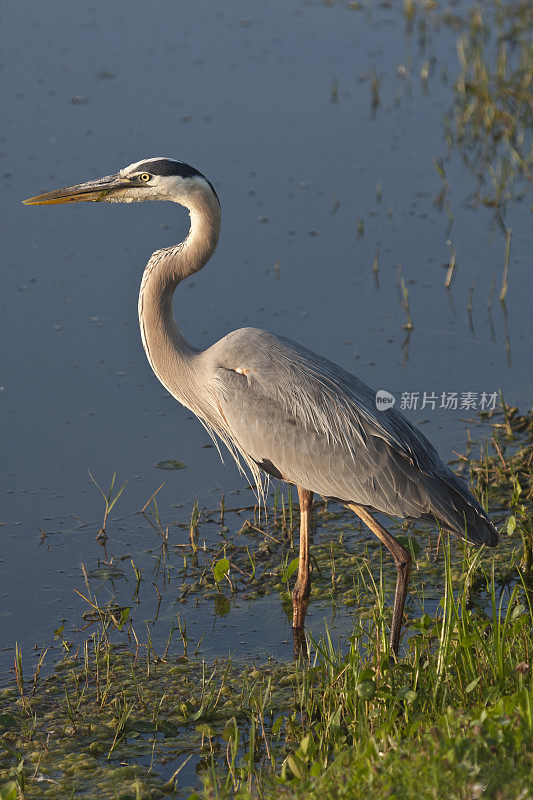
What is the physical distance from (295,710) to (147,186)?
250 centimetres

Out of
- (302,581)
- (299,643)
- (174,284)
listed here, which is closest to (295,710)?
(299,643)

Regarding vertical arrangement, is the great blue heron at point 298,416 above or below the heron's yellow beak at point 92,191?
below

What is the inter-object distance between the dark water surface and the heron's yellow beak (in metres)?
1.72

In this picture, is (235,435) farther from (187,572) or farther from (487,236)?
(487,236)

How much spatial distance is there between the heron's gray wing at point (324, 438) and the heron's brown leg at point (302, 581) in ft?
0.54

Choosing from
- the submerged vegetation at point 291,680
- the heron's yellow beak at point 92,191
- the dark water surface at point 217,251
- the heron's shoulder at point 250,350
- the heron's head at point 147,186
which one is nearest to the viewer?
the submerged vegetation at point 291,680

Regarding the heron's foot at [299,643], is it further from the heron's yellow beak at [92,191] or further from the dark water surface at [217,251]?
the heron's yellow beak at [92,191]

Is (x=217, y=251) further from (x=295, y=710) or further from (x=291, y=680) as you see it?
(x=295, y=710)

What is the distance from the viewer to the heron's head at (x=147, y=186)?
17.1ft

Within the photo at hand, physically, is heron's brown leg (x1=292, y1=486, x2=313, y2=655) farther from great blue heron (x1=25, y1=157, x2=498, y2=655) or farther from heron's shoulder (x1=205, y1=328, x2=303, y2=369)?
heron's shoulder (x1=205, y1=328, x2=303, y2=369)

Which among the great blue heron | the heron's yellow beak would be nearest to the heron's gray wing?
the great blue heron

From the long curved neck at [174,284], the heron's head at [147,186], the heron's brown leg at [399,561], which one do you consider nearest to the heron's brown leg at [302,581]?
the heron's brown leg at [399,561]

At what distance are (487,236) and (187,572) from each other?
4467mm

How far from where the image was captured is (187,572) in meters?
5.58
